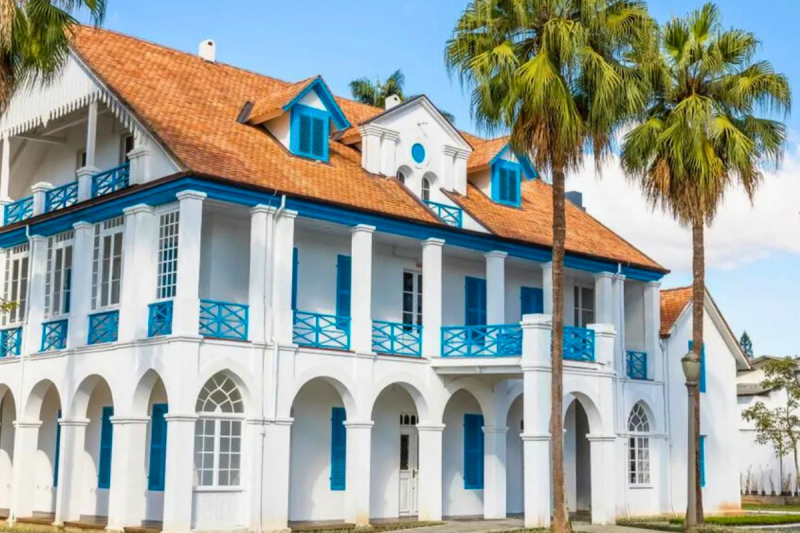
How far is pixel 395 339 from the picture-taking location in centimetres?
2580

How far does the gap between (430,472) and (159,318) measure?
7.47m

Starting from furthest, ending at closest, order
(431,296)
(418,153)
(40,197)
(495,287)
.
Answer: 1. (418,153)
2. (495,287)
3. (40,197)
4. (431,296)

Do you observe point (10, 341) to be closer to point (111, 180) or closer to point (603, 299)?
point (111, 180)

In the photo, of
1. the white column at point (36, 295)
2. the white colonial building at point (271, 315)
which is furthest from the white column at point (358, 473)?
the white column at point (36, 295)

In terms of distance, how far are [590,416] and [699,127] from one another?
7.33 meters

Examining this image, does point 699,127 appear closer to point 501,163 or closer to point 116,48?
point 501,163

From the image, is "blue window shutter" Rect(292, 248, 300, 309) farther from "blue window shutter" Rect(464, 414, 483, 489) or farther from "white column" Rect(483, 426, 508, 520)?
"blue window shutter" Rect(464, 414, 483, 489)

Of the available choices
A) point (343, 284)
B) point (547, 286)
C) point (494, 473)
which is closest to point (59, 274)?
point (343, 284)

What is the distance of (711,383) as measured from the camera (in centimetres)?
3478

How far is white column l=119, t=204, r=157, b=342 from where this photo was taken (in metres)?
22.9

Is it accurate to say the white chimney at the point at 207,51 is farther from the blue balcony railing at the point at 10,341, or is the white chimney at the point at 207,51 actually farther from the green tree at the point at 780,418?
the green tree at the point at 780,418

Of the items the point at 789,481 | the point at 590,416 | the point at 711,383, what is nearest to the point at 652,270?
the point at 711,383

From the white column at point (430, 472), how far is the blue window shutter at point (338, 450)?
1.78 metres

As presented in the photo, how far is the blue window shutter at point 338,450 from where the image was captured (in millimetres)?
25828
